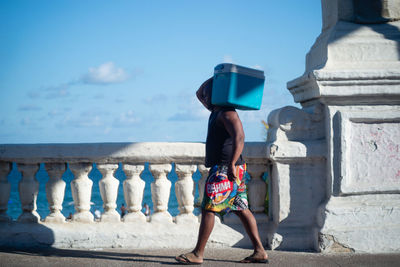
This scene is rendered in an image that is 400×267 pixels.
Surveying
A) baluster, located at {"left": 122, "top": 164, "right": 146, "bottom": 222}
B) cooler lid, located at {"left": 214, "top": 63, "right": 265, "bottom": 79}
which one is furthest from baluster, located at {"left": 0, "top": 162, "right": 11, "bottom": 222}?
cooler lid, located at {"left": 214, "top": 63, "right": 265, "bottom": 79}

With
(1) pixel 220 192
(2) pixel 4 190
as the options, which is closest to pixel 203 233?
(1) pixel 220 192

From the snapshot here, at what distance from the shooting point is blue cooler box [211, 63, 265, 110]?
12.1ft

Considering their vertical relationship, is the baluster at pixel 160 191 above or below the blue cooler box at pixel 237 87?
below

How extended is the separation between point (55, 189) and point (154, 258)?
1216mm

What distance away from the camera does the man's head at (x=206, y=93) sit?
157 inches

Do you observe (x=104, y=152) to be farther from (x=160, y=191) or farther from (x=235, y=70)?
(x=235, y=70)

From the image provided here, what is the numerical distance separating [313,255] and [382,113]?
4.83 feet

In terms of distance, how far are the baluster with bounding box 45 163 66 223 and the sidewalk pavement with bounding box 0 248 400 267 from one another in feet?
1.05

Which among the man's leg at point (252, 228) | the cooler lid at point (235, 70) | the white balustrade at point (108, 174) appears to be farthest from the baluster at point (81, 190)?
the cooler lid at point (235, 70)

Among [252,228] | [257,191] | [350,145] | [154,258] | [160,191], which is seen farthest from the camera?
[257,191]

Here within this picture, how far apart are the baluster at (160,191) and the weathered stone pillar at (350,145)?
1036 mm

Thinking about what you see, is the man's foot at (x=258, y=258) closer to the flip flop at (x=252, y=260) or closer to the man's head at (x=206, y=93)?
the flip flop at (x=252, y=260)

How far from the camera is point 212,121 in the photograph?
12.5ft

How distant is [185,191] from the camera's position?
444 centimetres
